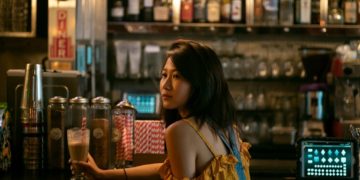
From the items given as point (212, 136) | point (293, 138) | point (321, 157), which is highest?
point (212, 136)

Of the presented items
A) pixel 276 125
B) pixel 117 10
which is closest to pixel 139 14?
pixel 117 10

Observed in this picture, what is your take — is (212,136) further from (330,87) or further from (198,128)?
Result: (330,87)

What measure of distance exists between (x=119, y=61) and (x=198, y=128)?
410cm

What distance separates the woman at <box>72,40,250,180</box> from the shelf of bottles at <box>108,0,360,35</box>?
3.66 meters

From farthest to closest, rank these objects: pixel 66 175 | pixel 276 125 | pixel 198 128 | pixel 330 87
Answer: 1. pixel 276 125
2. pixel 330 87
3. pixel 66 175
4. pixel 198 128

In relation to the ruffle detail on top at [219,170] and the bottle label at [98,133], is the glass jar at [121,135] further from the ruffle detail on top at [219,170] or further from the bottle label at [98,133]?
the ruffle detail on top at [219,170]

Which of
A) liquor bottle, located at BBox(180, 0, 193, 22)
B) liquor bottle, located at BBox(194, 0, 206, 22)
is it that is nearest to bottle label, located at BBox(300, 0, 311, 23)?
liquor bottle, located at BBox(194, 0, 206, 22)

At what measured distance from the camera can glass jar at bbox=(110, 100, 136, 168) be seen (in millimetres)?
2730

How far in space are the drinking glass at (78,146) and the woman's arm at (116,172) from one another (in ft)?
0.08

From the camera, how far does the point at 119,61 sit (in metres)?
6.10

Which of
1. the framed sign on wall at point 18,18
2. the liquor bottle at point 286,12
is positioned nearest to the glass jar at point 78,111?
the framed sign on wall at point 18,18

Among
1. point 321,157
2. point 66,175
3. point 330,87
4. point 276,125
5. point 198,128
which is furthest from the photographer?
point 276,125

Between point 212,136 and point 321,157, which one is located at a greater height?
point 212,136

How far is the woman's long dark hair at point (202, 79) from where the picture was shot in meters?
2.10
